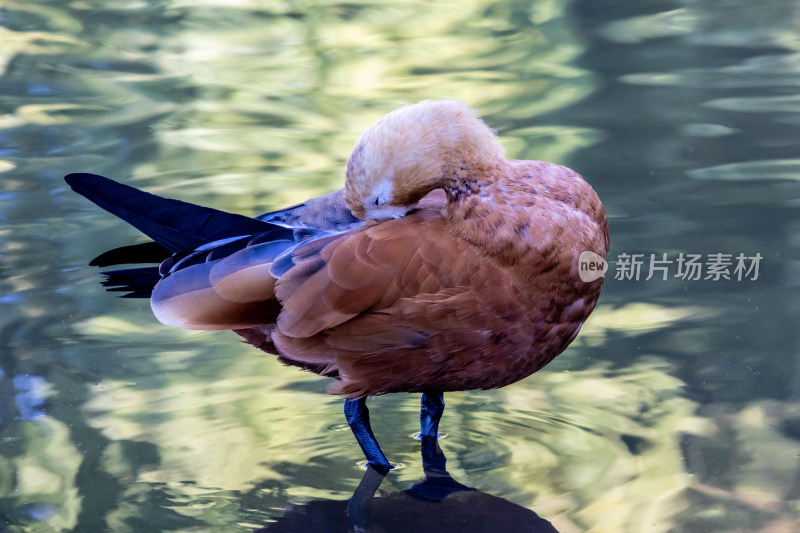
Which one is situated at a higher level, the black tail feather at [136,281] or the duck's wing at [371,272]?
the duck's wing at [371,272]

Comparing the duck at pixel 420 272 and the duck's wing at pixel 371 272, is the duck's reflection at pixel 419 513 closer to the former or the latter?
the duck at pixel 420 272

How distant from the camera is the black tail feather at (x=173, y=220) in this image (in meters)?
3.42

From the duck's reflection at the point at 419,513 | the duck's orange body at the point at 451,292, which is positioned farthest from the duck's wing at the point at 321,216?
the duck's reflection at the point at 419,513

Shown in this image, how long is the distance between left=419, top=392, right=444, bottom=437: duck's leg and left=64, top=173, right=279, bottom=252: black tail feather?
32.5 inches

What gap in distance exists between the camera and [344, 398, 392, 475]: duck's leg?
3.37 metres

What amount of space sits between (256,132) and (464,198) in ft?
13.3

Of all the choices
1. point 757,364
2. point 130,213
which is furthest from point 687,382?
point 130,213

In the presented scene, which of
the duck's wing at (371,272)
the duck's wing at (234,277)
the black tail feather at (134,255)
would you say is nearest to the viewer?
the duck's wing at (371,272)

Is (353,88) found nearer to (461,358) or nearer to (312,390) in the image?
(312,390)

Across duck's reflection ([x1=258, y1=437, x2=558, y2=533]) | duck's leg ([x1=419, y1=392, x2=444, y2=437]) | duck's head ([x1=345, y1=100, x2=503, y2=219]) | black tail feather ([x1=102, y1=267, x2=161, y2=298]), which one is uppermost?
duck's head ([x1=345, y1=100, x2=503, y2=219])

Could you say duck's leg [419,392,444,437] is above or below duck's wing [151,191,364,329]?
below

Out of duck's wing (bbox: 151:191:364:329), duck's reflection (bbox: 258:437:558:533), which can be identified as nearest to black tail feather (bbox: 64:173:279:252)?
duck's wing (bbox: 151:191:364:329)

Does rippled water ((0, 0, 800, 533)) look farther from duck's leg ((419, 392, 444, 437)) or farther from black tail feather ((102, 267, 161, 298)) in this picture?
black tail feather ((102, 267, 161, 298))

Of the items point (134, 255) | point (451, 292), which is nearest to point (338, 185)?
point (134, 255)
